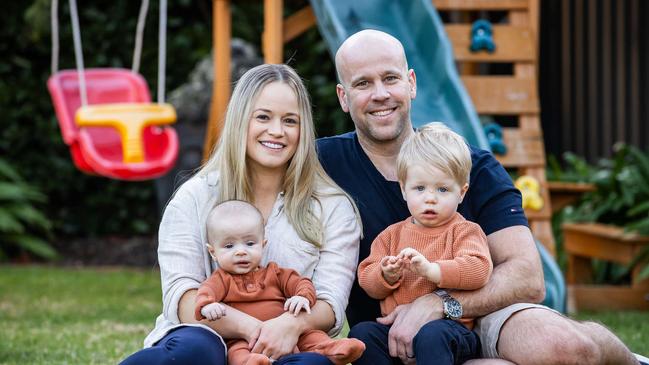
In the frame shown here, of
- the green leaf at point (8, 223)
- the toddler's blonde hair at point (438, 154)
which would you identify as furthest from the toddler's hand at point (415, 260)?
the green leaf at point (8, 223)

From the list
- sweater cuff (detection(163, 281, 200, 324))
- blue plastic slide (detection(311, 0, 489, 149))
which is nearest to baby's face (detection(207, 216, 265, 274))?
sweater cuff (detection(163, 281, 200, 324))

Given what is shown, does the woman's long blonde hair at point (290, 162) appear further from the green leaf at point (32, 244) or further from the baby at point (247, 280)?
the green leaf at point (32, 244)

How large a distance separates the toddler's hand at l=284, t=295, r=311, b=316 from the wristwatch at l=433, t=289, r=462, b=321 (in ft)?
1.46

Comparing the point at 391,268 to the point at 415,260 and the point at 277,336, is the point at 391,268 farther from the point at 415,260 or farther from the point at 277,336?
the point at 277,336

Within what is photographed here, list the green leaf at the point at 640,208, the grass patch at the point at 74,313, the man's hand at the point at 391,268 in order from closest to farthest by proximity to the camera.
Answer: the man's hand at the point at 391,268 < the grass patch at the point at 74,313 < the green leaf at the point at 640,208

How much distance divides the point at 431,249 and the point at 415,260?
0.62 feet

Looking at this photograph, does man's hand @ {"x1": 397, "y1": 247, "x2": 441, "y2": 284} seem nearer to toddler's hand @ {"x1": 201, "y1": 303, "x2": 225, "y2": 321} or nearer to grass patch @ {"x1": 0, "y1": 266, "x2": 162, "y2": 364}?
toddler's hand @ {"x1": 201, "y1": 303, "x2": 225, "y2": 321}

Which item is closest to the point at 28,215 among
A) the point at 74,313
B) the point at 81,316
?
the point at 74,313

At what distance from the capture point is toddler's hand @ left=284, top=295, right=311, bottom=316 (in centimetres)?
349

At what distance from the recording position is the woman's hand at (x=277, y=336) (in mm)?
3434

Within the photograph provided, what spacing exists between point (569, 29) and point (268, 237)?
21.6ft

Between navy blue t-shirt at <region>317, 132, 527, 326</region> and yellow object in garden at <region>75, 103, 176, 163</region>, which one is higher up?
navy blue t-shirt at <region>317, 132, 527, 326</region>

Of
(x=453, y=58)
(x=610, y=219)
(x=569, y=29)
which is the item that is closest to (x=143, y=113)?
(x=453, y=58)

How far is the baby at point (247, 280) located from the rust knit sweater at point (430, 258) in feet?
0.74
